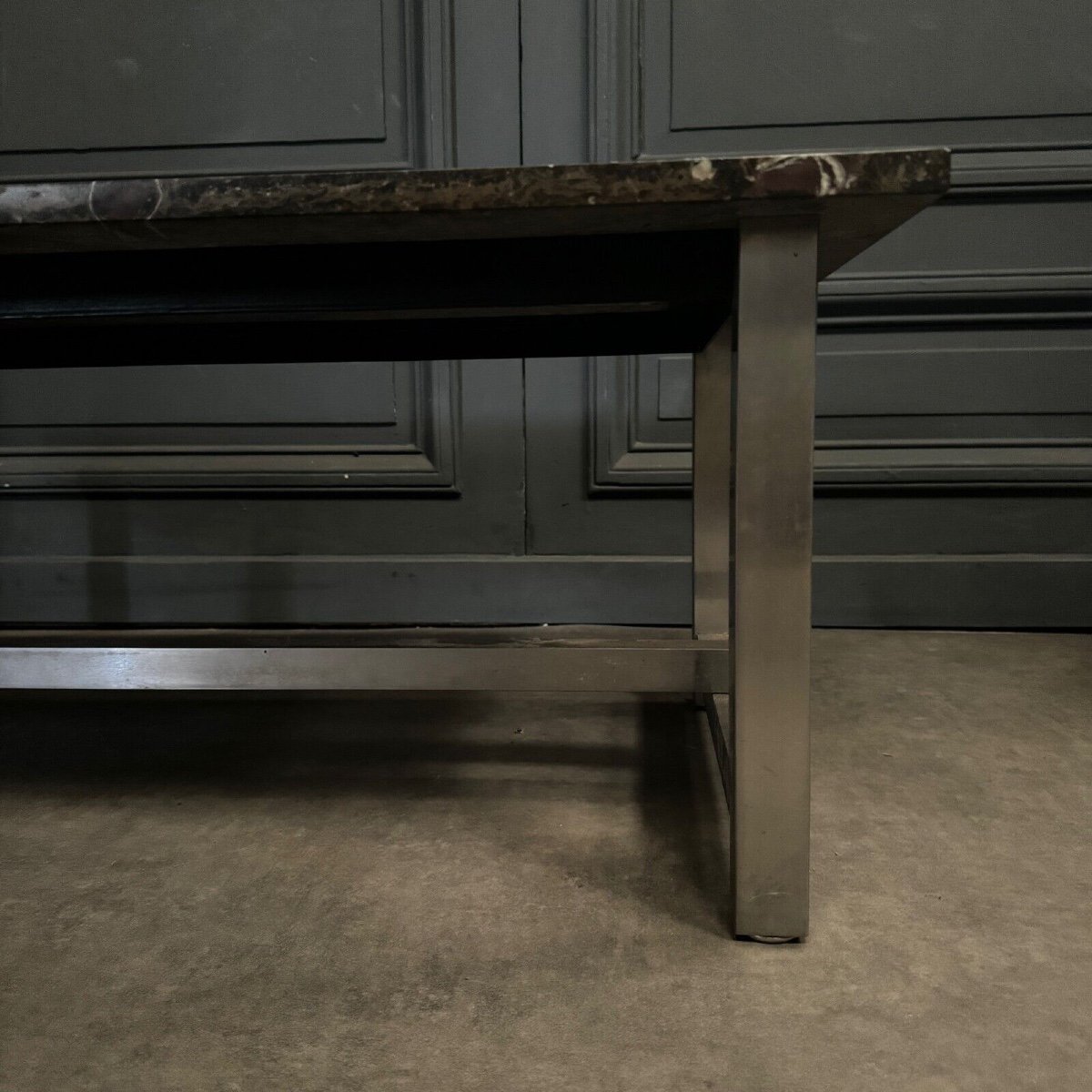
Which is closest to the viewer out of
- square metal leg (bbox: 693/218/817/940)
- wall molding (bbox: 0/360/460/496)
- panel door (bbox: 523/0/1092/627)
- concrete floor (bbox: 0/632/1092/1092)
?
concrete floor (bbox: 0/632/1092/1092)

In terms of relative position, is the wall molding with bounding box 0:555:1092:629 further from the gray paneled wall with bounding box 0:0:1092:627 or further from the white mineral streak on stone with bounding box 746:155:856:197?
the white mineral streak on stone with bounding box 746:155:856:197

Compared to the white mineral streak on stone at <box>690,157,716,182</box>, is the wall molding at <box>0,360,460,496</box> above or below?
below

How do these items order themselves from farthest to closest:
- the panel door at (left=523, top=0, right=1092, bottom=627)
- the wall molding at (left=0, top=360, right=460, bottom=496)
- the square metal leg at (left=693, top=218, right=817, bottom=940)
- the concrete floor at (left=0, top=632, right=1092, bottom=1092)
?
the wall molding at (left=0, top=360, right=460, bottom=496)
the panel door at (left=523, top=0, right=1092, bottom=627)
the square metal leg at (left=693, top=218, right=817, bottom=940)
the concrete floor at (left=0, top=632, right=1092, bottom=1092)

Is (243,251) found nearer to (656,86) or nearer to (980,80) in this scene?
(656,86)

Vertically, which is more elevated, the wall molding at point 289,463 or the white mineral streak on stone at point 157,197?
the white mineral streak on stone at point 157,197

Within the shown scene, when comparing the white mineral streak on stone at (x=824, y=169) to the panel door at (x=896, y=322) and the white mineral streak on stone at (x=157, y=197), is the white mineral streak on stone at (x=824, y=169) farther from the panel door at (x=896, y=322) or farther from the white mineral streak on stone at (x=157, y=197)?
the panel door at (x=896, y=322)

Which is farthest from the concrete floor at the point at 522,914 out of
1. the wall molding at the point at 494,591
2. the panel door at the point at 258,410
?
the panel door at the point at 258,410

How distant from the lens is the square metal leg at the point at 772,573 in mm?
649

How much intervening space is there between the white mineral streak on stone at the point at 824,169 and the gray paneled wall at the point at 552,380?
1.18m

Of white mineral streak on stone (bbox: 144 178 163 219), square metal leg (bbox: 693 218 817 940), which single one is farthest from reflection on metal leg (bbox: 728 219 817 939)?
white mineral streak on stone (bbox: 144 178 163 219)

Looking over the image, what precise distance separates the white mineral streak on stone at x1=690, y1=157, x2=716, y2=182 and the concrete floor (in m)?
0.57

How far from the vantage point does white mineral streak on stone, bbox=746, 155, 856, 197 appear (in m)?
0.60

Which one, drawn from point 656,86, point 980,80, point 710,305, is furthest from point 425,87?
point 710,305

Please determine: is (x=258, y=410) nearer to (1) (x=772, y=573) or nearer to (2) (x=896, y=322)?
(2) (x=896, y=322)
